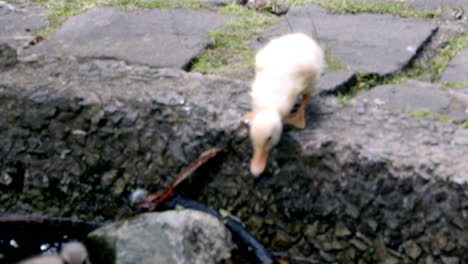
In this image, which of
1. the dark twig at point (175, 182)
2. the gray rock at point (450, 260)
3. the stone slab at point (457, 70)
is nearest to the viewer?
the gray rock at point (450, 260)

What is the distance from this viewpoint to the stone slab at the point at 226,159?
249 centimetres

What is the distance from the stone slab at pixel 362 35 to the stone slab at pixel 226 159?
22.0 inches

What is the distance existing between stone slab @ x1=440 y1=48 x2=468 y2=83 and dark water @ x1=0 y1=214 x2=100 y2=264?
75.0 inches

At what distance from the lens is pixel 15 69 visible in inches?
129

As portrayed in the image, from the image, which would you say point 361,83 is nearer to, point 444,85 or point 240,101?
point 444,85

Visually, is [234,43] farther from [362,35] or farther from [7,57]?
[7,57]

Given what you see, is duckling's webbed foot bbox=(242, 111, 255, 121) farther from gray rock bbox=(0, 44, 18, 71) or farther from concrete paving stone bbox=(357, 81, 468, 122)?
gray rock bbox=(0, 44, 18, 71)

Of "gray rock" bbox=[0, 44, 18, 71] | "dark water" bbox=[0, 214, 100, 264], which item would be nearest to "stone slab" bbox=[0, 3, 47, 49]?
"gray rock" bbox=[0, 44, 18, 71]

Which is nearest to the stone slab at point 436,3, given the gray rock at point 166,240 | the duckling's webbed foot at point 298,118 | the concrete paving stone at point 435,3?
the concrete paving stone at point 435,3

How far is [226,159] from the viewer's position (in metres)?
2.79

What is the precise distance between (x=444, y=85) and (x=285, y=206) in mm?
1097

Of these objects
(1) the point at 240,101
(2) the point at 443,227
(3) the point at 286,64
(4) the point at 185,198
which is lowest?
(4) the point at 185,198

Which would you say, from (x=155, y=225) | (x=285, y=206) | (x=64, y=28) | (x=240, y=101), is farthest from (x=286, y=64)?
(x=64, y=28)

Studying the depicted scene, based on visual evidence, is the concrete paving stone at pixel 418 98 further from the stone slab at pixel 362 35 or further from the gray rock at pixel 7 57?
the gray rock at pixel 7 57
